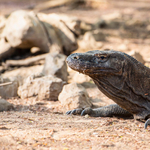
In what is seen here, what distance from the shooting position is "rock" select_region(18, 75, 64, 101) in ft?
15.6

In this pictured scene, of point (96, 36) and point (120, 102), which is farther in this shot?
point (96, 36)

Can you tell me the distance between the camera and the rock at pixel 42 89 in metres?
4.75

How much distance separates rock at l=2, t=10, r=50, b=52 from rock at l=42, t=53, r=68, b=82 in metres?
1.66

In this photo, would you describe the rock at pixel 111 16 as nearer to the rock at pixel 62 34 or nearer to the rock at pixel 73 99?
the rock at pixel 62 34

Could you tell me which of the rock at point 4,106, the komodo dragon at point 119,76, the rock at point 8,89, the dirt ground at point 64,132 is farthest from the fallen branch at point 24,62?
the komodo dragon at point 119,76

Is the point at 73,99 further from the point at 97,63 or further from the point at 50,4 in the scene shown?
the point at 50,4

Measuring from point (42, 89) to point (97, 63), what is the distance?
2153 millimetres

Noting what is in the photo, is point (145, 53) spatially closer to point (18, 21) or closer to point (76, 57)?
point (18, 21)

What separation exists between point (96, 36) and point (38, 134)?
9070mm

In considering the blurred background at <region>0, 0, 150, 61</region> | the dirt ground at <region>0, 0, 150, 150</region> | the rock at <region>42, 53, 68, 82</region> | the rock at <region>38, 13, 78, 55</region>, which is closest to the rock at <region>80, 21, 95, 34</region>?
the blurred background at <region>0, 0, 150, 61</region>

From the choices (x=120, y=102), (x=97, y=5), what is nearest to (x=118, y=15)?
(x=97, y=5)

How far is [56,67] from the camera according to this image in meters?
6.07

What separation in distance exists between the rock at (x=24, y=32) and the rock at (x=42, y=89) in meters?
3.20

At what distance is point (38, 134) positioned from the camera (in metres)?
2.58
